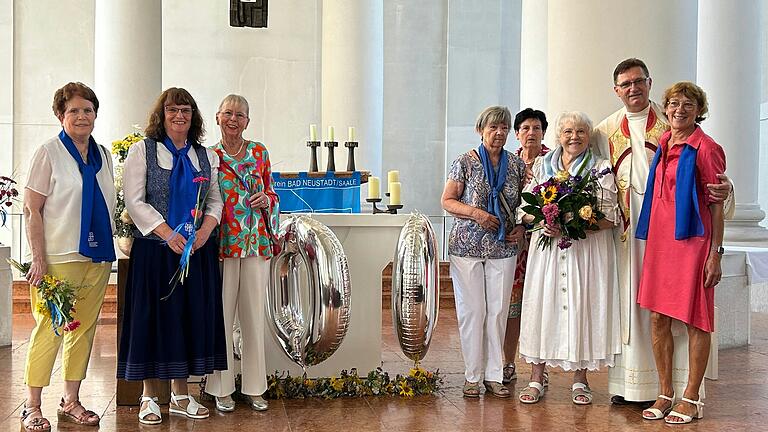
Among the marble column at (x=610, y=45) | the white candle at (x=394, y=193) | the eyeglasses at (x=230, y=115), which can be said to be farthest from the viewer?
the marble column at (x=610, y=45)

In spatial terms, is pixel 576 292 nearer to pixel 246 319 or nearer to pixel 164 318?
pixel 246 319

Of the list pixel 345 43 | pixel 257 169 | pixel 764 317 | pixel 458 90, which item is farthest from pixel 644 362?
pixel 458 90

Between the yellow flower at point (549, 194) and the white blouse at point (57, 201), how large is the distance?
110 inches

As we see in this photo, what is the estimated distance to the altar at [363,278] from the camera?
6633 millimetres

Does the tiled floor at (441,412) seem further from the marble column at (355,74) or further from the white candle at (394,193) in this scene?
the marble column at (355,74)

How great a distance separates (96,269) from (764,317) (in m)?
8.34

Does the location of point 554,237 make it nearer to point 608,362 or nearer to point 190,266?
point 608,362

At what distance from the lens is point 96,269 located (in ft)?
17.9

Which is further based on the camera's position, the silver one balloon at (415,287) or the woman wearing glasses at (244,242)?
the silver one balloon at (415,287)

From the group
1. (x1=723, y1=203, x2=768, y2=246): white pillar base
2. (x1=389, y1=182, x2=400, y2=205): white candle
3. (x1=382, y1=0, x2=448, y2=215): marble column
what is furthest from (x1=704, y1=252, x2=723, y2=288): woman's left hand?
(x1=382, y1=0, x2=448, y2=215): marble column

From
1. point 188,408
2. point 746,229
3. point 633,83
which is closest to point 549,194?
point 633,83

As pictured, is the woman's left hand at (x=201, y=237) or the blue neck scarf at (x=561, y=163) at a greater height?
the blue neck scarf at (x=561, y=163)

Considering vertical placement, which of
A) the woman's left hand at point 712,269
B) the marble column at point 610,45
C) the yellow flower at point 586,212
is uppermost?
the marble column at point 610,45

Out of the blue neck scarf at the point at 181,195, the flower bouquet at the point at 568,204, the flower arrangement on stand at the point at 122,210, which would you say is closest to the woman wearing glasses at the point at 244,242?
the blue neck scarf at the point at 181,195
